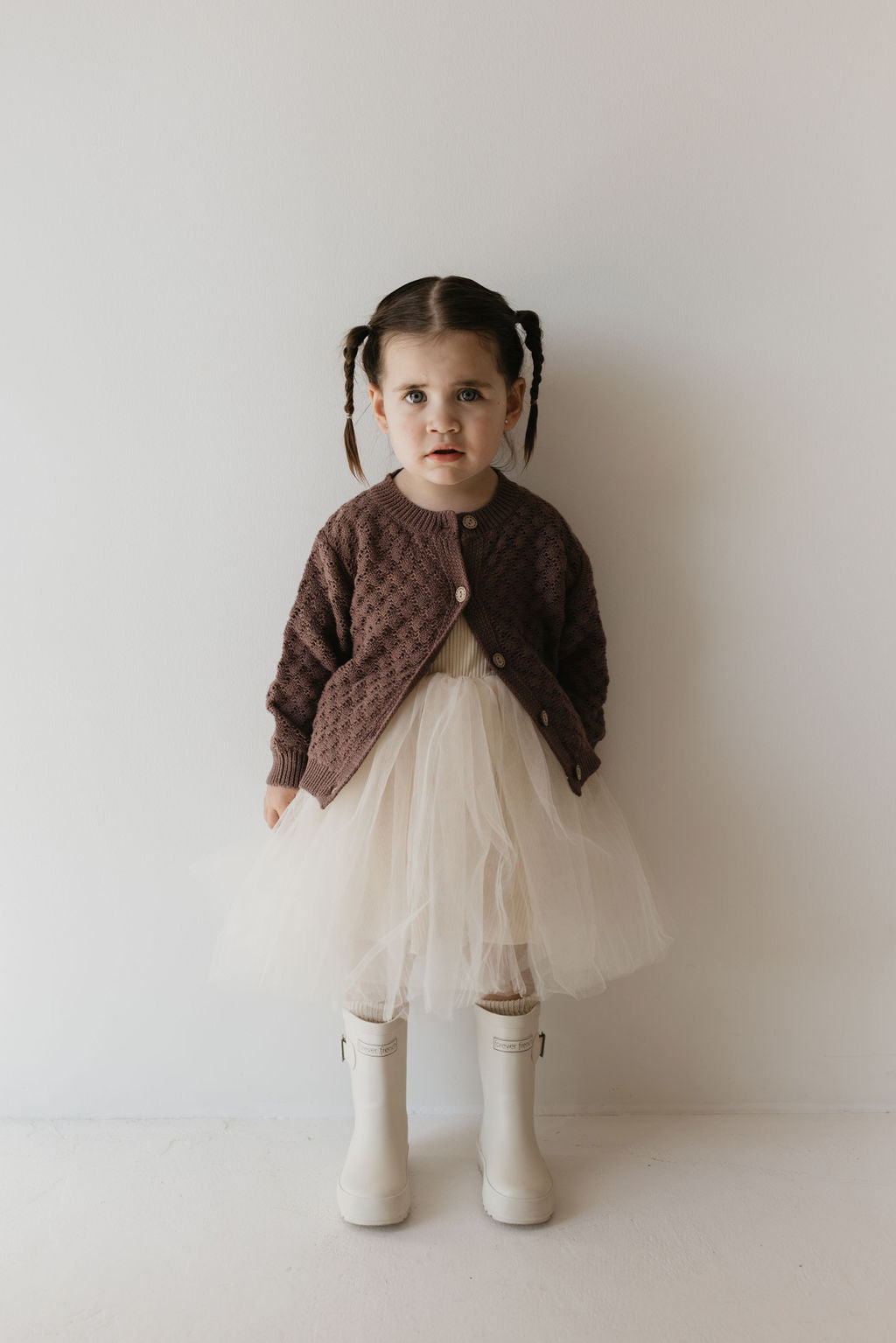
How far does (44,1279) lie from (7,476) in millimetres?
1016

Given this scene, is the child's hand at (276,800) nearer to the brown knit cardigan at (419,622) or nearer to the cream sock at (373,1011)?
the brown knit cardigan at (419,622)

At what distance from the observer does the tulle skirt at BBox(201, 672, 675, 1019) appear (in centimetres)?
115

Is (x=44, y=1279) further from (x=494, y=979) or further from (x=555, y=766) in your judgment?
(x=555, y=766)

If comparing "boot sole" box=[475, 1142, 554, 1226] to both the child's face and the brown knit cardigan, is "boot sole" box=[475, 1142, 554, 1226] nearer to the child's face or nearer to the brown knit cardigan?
the brown knit cardigan

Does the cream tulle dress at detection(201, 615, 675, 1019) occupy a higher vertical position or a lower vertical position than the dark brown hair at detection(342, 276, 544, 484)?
lower

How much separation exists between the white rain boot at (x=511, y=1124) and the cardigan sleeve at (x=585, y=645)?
0.40 metres

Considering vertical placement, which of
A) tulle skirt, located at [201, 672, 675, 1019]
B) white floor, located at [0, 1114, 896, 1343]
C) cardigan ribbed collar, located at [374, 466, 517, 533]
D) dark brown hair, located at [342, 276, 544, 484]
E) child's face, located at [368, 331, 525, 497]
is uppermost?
dark brown hair, located at [342, 276, 544, 484]

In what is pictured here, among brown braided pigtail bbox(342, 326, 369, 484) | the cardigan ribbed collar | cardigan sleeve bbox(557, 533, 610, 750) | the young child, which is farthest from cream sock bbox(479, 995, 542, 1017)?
brown braided pigtail bbox(342, 326, 369, 484)

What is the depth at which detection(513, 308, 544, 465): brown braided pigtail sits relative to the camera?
1.24m

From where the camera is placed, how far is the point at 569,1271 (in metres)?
1.16

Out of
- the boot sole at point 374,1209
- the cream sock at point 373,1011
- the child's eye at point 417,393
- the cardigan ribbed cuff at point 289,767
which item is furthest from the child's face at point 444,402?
the boot sole at point 374,1209

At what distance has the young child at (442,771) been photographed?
1169mm

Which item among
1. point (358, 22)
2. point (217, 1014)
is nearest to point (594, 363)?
point (358, 22)

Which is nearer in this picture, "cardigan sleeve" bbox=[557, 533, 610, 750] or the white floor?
the white floor
